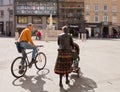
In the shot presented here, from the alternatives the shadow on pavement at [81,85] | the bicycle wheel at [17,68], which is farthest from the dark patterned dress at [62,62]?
the bicycle wheel at [17,68]

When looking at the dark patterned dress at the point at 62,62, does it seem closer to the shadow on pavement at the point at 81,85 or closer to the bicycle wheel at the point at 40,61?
the shadow on pavement at the point at 81,85

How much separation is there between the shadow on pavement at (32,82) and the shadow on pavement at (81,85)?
0.78 m

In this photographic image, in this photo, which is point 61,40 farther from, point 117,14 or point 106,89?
point 117,14

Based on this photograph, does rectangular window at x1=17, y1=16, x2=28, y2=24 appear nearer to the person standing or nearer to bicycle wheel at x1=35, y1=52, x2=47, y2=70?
bicycle wheel at x1=35, y1=52, x2=47, y2=70

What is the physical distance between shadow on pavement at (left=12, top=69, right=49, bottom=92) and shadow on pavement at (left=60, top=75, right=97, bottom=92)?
0.78m

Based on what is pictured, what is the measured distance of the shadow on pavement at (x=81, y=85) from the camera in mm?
7602

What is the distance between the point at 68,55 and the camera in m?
7.95

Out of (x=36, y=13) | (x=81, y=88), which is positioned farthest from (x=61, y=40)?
(x=36, y=13)

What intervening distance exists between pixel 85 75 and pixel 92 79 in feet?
2.53

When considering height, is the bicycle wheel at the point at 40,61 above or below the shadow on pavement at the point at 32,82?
above

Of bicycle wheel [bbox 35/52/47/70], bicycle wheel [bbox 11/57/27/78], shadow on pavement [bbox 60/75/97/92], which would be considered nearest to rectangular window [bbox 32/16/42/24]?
bicycle wheel [bbox 35/52/47/70]

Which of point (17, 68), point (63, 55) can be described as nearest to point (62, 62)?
point (63, 55)

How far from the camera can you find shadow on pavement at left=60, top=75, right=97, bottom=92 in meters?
7.60

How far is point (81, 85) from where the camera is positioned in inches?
322
